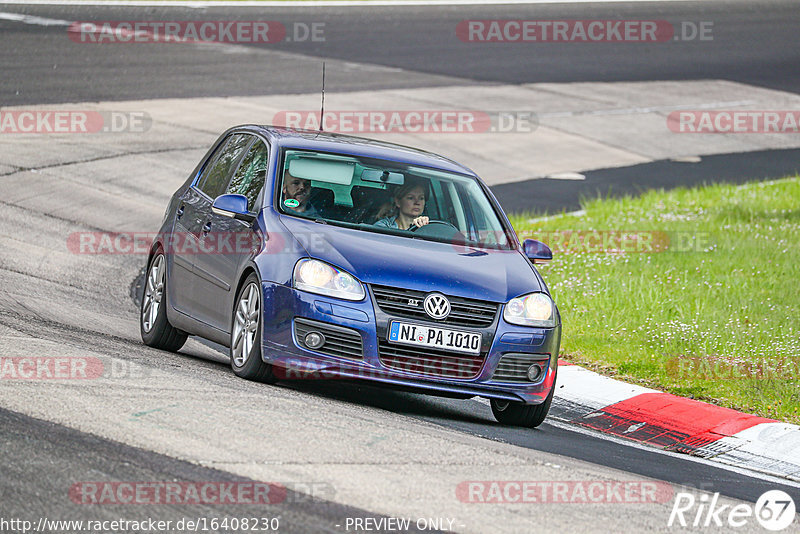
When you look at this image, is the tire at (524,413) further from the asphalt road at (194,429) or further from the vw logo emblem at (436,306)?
the vw logo emblem at (436,306)

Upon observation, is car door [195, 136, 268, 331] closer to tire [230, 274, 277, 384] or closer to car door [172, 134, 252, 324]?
car door [172, 134, 252, 324]

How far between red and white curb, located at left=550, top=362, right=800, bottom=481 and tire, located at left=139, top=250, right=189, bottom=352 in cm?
283

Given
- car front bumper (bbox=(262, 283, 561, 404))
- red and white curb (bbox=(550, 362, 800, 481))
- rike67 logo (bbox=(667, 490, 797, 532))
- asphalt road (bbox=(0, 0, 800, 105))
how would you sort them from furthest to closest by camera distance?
asphalt road (bbox=(0, 0, 800, 105)) → red and white curb (bbox=(550, 362, 800, 481)) → car front bumper (bbox=(262, 283, 561, 404)) → rike67 logo (bbox=(667, 490, 797, 532))

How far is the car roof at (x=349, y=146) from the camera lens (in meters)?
9.05

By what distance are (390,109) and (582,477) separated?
58.1 ft

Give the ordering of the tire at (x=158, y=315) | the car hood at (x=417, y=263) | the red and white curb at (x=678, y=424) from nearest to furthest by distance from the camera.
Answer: the car hood at (x=417, y=263)
the red and white curb at (x=678, y=424)
the tire at (x=158, y=315)

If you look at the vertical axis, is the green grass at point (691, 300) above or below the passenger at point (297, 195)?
below

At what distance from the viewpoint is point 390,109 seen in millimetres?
23719

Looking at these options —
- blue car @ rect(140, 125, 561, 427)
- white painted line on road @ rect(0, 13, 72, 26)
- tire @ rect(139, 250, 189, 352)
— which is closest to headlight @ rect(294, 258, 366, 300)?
blue car @ rect(140, 125, 561, 427)

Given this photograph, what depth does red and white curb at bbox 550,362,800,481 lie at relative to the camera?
824cm

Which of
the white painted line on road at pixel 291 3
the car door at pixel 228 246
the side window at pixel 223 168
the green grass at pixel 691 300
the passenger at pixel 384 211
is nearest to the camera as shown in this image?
the car door at pixel 228 246

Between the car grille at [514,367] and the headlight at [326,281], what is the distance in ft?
3.16

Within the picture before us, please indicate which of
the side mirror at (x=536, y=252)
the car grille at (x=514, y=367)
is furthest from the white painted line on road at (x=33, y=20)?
the car grille at (x=514, y=367)

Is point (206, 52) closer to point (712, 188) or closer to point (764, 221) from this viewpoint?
point (712, 188)
